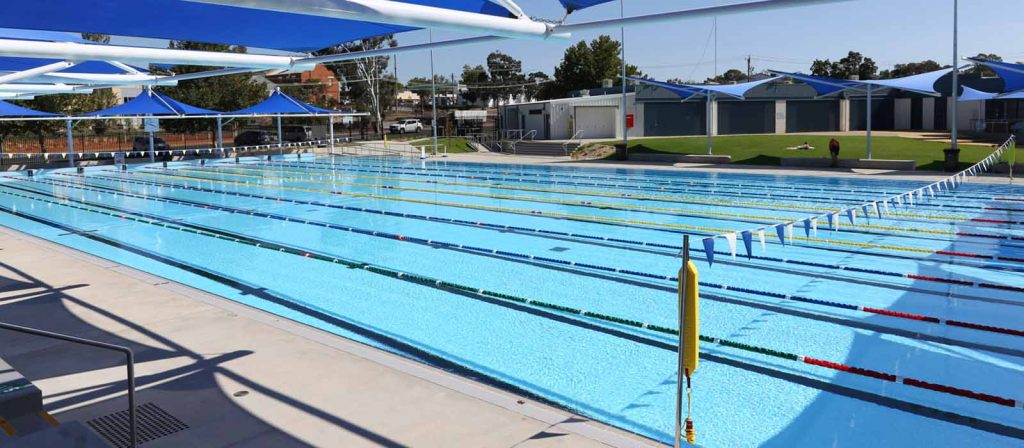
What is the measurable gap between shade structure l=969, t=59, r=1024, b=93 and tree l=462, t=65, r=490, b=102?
241 ft

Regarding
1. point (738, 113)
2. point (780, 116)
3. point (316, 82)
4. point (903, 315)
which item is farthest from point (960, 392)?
point (316, 82)

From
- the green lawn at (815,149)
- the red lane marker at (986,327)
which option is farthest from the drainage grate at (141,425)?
the green lawn at (815,149)

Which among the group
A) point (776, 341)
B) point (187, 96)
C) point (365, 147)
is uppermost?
point (187, 96)

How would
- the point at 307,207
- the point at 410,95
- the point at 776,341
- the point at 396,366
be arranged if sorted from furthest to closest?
the point at 410,95 < the point at 307,207 < the point at 776,341 < the point at 396,366

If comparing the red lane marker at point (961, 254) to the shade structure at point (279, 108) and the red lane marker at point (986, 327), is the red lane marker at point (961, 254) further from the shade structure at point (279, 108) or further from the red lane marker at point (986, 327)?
the shade structure at point (279, 108)

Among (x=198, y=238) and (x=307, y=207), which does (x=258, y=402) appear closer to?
(x=198, y=238)

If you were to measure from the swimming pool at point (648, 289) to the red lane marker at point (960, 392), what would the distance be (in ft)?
0.09

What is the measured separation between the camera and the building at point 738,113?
45.2m

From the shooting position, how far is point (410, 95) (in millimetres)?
121125

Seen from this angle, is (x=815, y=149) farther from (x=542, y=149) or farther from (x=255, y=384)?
(x=255, y=384)

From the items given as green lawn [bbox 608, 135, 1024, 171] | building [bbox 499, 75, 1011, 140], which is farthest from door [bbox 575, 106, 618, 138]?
green lawn [bbox 608, 135, 1024, 171]

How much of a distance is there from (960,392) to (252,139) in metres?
43.2

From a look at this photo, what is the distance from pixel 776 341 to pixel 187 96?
47880 millimetres

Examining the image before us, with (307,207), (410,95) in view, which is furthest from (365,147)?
(410,95)
